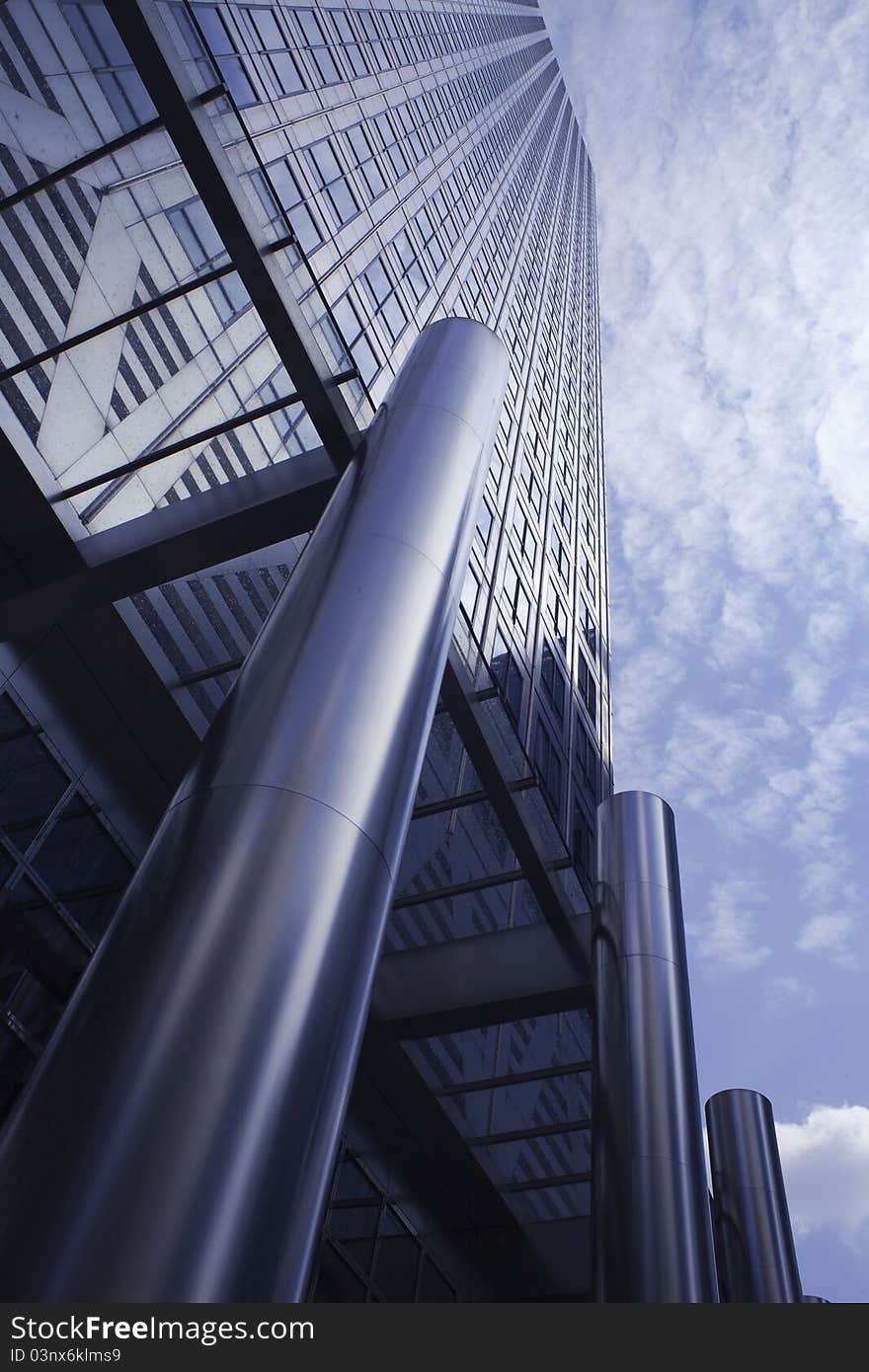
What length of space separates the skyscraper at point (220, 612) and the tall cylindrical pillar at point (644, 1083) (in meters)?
1.06

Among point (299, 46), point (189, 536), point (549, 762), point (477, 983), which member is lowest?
point (189, 536)

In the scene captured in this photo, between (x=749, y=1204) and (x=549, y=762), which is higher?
(x=549, y=762)

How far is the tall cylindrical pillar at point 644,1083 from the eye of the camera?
11.4 m

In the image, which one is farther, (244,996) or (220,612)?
(220,612)

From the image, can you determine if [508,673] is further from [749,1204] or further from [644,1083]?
[749,1204]

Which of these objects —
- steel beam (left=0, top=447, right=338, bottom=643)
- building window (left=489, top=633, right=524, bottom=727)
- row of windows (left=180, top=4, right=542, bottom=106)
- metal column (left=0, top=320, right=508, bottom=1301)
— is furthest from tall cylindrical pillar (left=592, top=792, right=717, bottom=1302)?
row of windows (left=180, top=4, right=542, bottom=106)

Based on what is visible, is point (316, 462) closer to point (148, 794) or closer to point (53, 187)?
point (53, 187)

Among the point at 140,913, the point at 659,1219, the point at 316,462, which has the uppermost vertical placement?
the point at 316,462

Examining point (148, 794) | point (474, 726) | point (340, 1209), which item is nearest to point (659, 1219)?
point (340, 1209)

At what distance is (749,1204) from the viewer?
1944 centimetres

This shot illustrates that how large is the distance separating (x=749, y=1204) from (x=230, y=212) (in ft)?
63.3

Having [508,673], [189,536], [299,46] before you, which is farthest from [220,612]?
[299,46]

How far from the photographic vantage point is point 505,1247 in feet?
55.7

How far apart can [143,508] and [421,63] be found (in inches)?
1835
